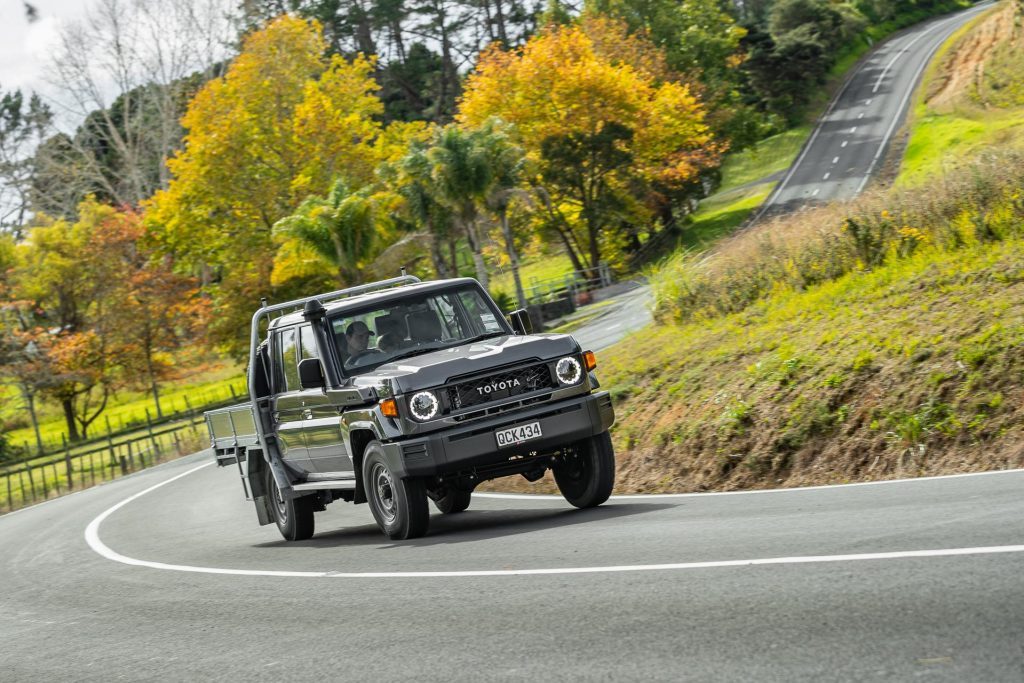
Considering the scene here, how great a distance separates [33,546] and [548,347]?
38.2 feet

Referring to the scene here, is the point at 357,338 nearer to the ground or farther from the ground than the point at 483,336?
farther from the ground

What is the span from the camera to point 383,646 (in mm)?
6578

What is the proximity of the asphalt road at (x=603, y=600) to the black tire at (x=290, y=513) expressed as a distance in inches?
15.3

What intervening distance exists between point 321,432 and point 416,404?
1949mm

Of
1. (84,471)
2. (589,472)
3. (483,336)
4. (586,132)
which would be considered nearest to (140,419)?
(84,471)

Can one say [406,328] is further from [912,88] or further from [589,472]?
[912,88]

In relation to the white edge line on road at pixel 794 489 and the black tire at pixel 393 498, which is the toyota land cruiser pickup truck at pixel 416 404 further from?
the white edge line on road at pixel 794 489

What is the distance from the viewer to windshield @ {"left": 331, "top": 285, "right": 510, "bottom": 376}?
11.1 m

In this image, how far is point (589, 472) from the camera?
35.4ft

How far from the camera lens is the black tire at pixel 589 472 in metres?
10.5

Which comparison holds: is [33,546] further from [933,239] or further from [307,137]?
[307,137]

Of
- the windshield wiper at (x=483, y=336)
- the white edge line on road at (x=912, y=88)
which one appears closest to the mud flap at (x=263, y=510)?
the windshield wiper at (x=483, y=336)

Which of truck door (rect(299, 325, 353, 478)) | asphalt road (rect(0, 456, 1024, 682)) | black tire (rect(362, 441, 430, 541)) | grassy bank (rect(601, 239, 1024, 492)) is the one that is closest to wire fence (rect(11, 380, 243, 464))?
grassy bank (rect(601, 239, 1024, 492))

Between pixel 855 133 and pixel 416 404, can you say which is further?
pixel 855 133
